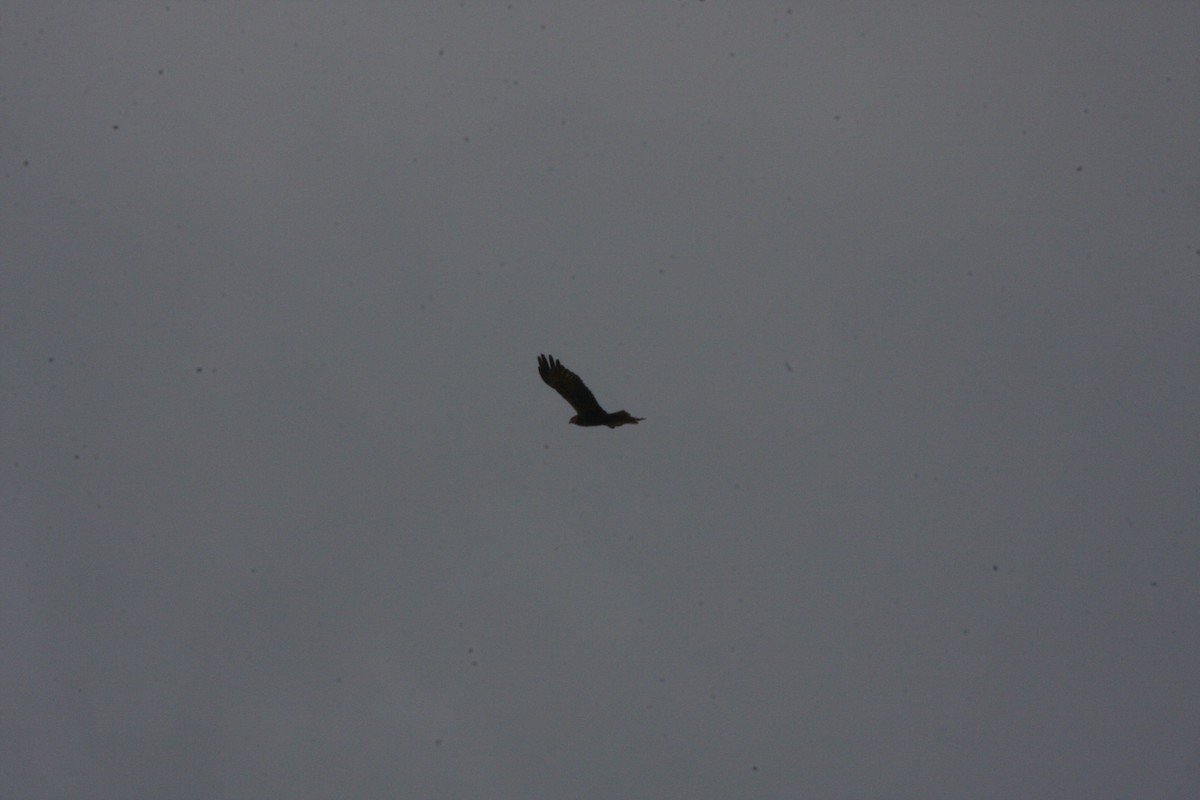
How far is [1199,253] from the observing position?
123 feet

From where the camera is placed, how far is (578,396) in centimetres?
2777

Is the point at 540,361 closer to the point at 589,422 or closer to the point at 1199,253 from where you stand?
the point at 589,422

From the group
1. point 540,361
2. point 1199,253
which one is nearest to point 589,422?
point 540,361

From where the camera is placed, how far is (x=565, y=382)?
27500mm

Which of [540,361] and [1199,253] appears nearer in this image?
[540,361]

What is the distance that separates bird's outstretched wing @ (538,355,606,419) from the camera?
27.3 meters

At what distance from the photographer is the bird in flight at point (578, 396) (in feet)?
89.8

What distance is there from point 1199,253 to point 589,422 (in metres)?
21.4

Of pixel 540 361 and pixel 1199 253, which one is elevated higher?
pixel 1199 253

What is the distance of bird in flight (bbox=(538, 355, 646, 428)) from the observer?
27.4 meters

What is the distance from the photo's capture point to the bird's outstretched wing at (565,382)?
89.7ft

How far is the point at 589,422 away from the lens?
28766 millimetres

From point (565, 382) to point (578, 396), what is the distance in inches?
20.0
